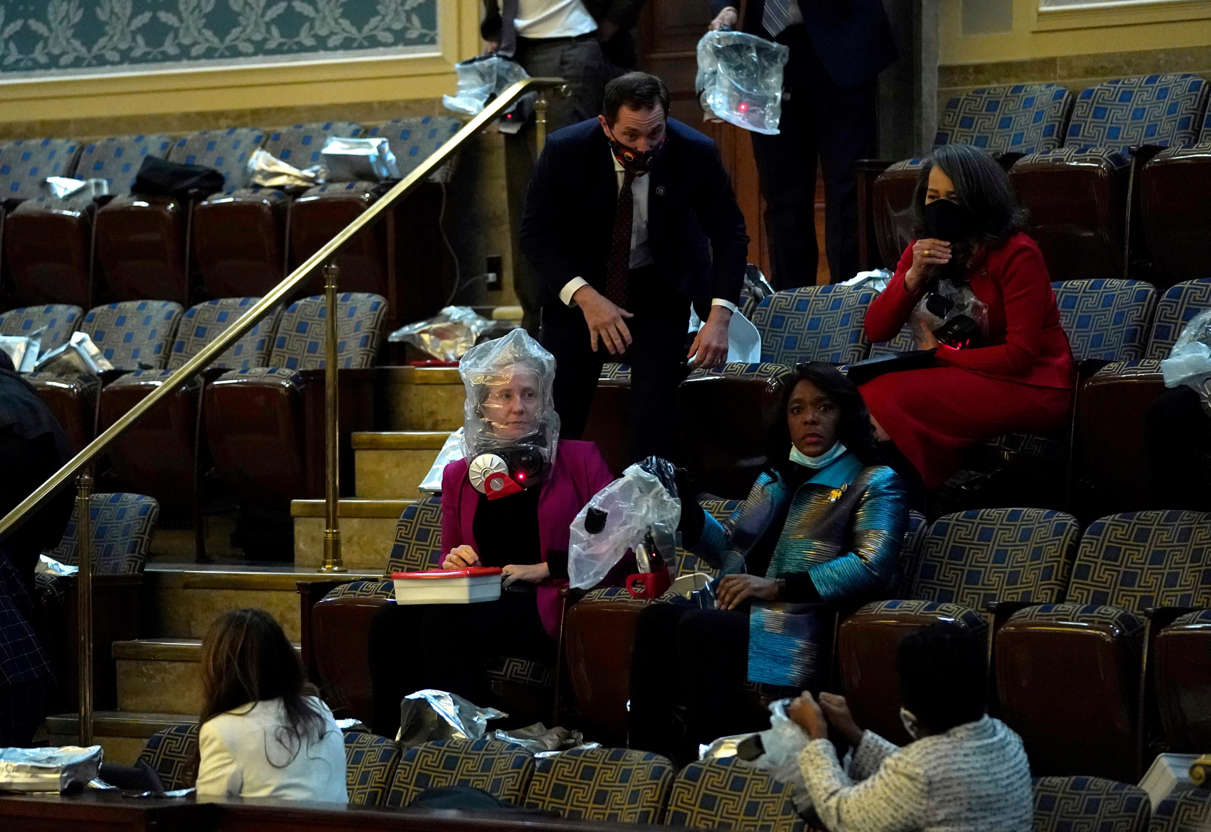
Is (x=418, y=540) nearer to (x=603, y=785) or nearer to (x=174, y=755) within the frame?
(x=174, y=755)

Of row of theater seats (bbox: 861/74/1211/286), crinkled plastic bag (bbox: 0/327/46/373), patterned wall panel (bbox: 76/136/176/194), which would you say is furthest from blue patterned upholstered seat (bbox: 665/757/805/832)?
patterned wall panel (bbox: 76/136/176/194)

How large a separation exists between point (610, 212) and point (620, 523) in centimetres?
90

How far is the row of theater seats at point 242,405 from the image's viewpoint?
200 inches

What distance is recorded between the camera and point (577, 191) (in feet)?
14.0

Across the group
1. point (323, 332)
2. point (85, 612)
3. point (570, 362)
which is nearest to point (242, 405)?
point (323, 332)

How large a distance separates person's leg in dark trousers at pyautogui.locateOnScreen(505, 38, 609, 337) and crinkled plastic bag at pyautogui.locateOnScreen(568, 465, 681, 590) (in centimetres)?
186

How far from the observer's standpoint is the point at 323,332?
18.4 feet

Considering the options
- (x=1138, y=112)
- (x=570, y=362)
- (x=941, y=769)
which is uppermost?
(x=1138, y=112)

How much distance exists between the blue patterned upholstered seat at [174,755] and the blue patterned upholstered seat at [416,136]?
313cm

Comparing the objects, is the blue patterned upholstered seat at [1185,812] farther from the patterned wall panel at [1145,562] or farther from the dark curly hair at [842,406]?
the dark curly hair at [842,406]

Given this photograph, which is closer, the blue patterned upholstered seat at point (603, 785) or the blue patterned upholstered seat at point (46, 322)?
the blue patterned upholstered seat at point (603, 785)

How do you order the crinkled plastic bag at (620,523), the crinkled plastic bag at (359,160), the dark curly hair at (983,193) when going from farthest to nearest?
the crinkled plastic bag at (359,160) < the dark curly hair at (983,193) < the crinkled plastic bag at (620,523)

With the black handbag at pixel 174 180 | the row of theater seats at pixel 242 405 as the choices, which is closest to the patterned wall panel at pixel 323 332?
the row of theater seats at pixel 242 405

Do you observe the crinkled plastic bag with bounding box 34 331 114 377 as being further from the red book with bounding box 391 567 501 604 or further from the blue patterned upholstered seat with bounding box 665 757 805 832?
the blue patterned upholstered seat with bounding box 665 757 805 832
